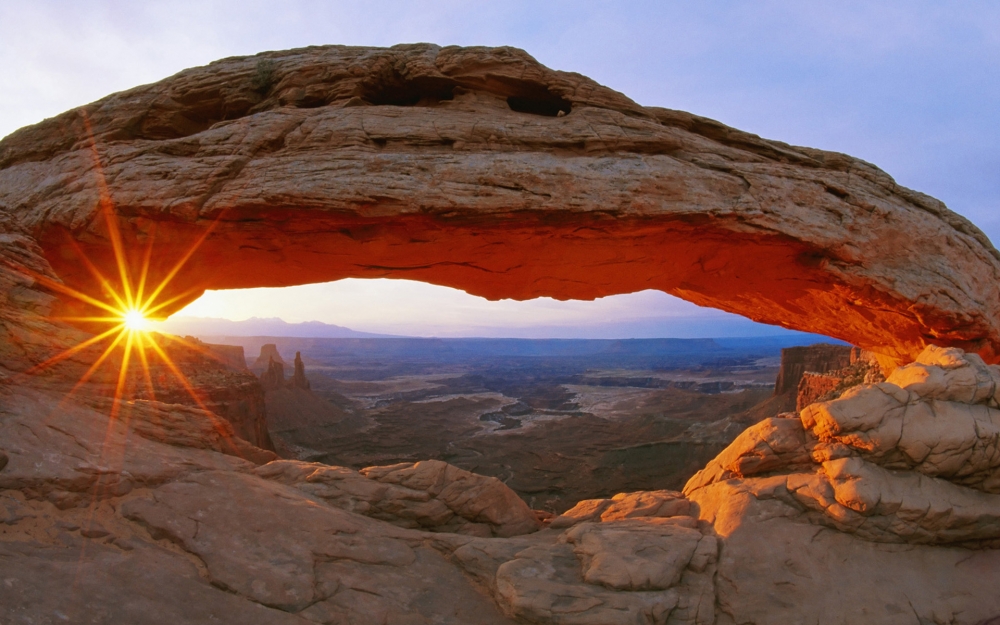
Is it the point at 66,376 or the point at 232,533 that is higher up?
the point at 66,376

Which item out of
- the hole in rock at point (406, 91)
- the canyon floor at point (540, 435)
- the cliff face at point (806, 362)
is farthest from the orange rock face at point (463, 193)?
the cliff face at point (806, 362)

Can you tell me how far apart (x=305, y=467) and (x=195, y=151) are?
571cm

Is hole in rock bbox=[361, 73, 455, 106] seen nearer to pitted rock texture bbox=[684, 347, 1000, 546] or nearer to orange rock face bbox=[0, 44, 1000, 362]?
orange rock face bbox=[0, 44, 1000, 362]

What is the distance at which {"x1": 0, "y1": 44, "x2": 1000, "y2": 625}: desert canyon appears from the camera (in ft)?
17.1

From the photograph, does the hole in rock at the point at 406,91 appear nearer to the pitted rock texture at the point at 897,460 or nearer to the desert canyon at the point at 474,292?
the desert canyon at the point at 474,292

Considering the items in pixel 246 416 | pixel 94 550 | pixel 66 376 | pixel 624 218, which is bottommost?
pixel 246 416

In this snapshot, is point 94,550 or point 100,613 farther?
point 94,550

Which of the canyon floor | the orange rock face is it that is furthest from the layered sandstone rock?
the canyon floor

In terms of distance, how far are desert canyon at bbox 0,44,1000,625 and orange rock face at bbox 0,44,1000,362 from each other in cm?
6

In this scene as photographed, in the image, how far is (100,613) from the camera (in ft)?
12.5

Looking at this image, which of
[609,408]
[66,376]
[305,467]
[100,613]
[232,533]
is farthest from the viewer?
[609,408]

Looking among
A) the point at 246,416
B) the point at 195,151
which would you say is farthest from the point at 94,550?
the point at 246,416

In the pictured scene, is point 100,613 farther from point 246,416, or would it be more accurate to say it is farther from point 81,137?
point 246,416

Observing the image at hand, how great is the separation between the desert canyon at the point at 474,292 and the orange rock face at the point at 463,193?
0.19 ft
